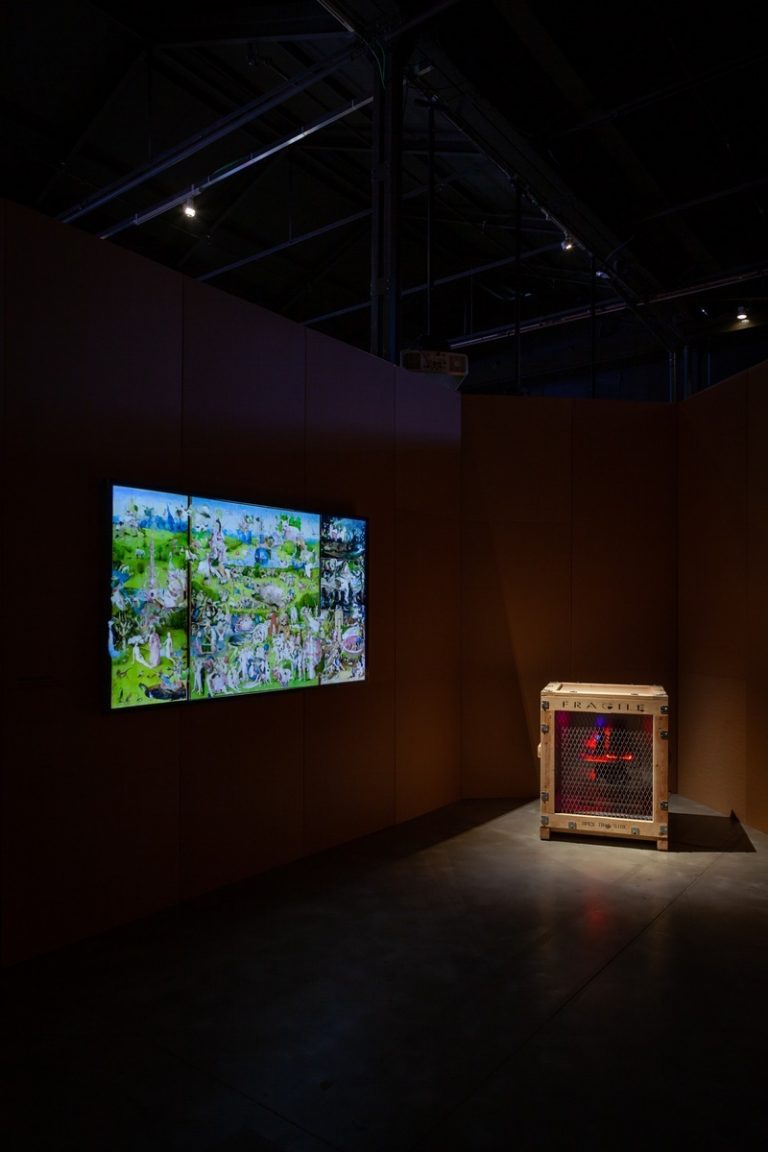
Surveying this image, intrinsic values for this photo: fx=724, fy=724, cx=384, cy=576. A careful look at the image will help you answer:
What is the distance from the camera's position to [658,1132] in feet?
7.43

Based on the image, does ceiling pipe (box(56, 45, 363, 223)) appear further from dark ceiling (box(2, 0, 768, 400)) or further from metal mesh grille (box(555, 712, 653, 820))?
metal mesh grille (box(555, 712, 653, 820))

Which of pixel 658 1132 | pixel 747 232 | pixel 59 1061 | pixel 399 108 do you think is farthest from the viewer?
pixel 747 232

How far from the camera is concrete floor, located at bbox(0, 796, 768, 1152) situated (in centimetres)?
229

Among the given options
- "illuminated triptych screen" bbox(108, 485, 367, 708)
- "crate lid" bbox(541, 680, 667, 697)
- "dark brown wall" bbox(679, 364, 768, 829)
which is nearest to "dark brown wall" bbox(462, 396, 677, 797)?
"dark brown wall" bbox(679, 364, 768, 829)

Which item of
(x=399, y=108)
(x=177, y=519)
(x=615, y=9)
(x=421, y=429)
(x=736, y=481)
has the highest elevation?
(x=615, y=9)

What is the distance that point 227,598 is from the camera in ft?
13.9

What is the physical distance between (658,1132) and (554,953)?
1184 mm

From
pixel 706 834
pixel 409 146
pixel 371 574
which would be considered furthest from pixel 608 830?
pixel 409 146

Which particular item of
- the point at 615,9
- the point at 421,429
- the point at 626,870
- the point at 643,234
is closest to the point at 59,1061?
the point at 626,870

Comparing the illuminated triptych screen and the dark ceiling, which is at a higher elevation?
the dark ceiling

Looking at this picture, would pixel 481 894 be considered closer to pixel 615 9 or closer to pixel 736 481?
pixel 736 481

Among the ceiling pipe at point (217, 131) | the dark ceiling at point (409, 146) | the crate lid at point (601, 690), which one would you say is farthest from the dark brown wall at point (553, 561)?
the ceiling pipe at point (217, 131)

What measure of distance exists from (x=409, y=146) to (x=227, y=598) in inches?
197

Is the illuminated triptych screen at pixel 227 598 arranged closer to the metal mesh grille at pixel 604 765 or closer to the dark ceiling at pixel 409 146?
the metal mesh grille at pixel 604 765
